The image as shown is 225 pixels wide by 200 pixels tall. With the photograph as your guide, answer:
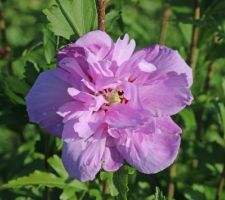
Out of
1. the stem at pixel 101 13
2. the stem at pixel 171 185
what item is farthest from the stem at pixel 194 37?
the stem at pixel 101 13

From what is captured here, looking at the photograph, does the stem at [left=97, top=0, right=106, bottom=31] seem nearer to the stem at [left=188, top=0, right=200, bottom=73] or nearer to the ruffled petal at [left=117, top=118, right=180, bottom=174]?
the ruffled petal at [left=117, top=118, right=180, bottom=174]

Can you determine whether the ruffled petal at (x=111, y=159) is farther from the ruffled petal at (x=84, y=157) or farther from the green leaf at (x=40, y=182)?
the green leaf at (x=40, y=182)

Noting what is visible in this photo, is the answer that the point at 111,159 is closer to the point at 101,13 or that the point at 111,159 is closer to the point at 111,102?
the point at 111,102

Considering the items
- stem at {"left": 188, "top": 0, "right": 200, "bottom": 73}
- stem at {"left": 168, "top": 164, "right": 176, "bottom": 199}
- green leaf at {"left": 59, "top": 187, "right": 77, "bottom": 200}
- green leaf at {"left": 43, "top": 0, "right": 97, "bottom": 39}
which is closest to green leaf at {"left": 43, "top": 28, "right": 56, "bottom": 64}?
green leaf at {"left": 43, "top": 0, "right": 97, "bottom": 39}

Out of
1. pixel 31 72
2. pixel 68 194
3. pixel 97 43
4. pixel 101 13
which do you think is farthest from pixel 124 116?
pixel 68 194

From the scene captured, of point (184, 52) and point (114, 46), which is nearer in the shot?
point (114, 46)

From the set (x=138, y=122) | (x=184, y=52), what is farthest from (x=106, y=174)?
(x=184, y=52)

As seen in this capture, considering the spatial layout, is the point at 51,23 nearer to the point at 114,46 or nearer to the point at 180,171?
the point at 114,46
